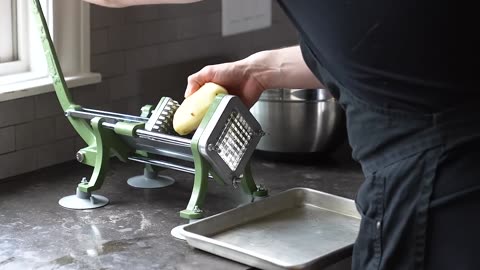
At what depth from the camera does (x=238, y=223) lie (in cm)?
176

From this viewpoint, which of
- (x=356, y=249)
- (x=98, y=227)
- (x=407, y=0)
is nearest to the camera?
(x=407, y=0)

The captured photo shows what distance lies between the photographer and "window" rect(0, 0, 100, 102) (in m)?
2.08

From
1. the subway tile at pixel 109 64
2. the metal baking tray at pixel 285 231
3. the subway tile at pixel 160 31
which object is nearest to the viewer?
the metal baking tray at pixel 285 231

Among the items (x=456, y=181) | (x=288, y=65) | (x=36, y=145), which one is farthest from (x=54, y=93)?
(x=456, y=181)

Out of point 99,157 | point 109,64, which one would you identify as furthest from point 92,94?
point 99,157

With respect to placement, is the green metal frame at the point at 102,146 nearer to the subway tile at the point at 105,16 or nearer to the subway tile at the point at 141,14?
the subway tile at the point at 105,16

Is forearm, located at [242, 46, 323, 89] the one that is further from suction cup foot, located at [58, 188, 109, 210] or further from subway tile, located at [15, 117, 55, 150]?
subway tile, located at [15, 117, 55, 150]

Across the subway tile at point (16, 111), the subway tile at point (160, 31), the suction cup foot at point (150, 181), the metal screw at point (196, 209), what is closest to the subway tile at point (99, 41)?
the subway tile at point (160, 31)

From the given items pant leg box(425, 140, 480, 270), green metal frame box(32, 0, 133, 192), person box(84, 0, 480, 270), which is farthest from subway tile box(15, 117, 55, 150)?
pant leg box(425, 140, 480, 270)

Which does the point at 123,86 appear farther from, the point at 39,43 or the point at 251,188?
the point at 251,188

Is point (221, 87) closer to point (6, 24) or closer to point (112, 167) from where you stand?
point (112, 167)

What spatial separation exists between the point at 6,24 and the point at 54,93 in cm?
19

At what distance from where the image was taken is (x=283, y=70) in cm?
175

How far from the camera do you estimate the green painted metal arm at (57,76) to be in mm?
1907
